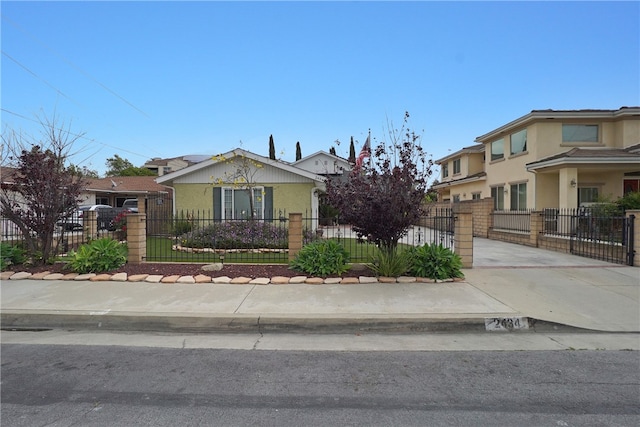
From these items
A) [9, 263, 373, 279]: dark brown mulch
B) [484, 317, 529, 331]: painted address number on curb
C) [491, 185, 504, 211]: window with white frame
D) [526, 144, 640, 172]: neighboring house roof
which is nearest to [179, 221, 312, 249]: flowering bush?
[9, 263, 373, 279]: dark brown mulch

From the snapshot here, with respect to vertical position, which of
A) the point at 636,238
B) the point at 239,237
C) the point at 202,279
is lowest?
the point at 202,279

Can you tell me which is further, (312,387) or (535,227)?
(535,227)

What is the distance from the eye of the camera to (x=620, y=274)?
27.8 feet

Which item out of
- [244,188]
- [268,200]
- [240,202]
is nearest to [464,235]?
[268,200]

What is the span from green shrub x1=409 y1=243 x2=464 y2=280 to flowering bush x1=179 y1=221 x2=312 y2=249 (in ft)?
14.4

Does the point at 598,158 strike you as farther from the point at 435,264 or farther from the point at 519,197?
the point at 435,264

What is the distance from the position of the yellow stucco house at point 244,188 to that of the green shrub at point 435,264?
27.2ft

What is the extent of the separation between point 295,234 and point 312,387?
5077mm

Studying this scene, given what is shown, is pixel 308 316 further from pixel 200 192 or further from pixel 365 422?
pixel 200 192

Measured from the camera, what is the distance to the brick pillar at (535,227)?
13.9m

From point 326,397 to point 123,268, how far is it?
6.89m

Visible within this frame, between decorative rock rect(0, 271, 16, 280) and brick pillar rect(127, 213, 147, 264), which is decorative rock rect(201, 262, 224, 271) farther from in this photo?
decorative rock rect(0, 271, 16, 280)

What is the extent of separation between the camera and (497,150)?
21922 millimetres

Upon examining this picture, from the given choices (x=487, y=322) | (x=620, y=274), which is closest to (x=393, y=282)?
(x=487, y=322)
